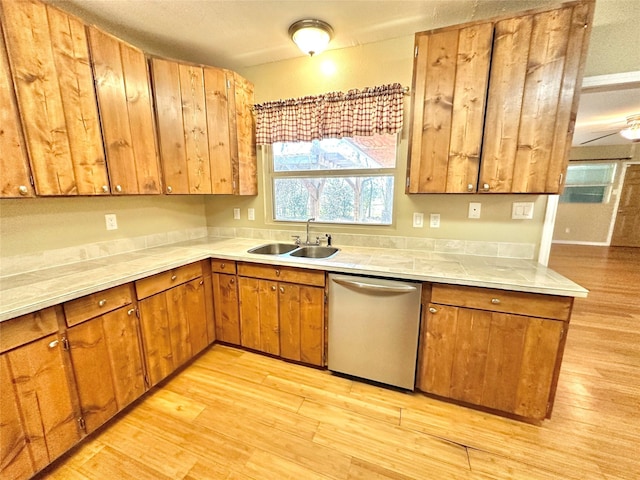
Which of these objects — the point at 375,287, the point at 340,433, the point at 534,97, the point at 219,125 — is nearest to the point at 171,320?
the point at 340,433

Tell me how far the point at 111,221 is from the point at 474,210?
2.86 meters

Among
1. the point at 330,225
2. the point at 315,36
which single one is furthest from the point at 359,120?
the point at 330,225

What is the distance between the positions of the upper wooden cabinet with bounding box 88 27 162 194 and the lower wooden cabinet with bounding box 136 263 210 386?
68 centimetres

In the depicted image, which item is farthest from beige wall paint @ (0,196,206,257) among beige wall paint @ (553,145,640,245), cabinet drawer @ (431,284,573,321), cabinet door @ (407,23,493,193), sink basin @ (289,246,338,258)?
beige wall paint @ (553,145,640,245)

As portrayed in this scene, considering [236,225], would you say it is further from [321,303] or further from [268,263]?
[321,303]

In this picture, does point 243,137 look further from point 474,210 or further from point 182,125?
point 474,210

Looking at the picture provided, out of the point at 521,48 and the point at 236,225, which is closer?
the point at 521,48

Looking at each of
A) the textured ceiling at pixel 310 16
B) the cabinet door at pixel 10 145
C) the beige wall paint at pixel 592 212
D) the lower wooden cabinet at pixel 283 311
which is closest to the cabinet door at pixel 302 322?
the lower wooden cabinet at pixel 283 311

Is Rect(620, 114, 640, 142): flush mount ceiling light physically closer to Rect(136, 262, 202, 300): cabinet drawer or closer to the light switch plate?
the light switch plate

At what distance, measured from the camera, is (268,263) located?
203cm

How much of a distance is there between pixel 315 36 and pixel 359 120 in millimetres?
655

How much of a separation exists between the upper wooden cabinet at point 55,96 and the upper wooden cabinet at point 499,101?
2041mm

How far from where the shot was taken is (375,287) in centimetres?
176

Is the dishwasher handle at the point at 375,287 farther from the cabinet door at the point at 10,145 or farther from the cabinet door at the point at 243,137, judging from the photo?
the cabinet door at the point at 10,145
